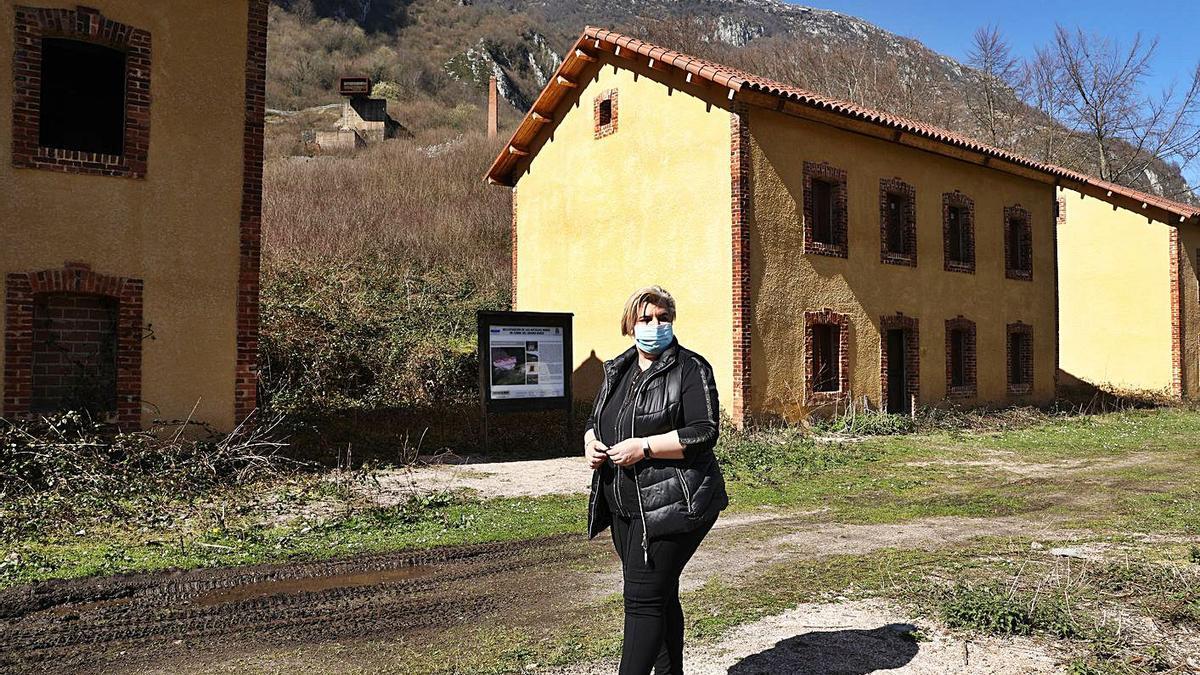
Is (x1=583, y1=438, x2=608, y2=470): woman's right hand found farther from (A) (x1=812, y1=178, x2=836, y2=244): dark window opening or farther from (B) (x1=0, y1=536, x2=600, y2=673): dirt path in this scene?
(A) (x1=812, y1=178, x2=836, y2=244): dark window opening

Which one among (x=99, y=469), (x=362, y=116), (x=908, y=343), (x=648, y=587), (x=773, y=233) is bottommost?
(x=99, y=469)

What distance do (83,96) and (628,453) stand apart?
34.6 ft

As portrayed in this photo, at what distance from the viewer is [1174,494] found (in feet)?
29.9

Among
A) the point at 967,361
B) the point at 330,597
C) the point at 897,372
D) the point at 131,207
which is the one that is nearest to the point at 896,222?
the point at 897,372

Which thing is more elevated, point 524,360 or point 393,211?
point 393,211

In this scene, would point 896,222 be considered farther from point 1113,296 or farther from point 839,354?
point 1113,296

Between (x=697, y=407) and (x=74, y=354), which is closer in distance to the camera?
(x=697, y=407)

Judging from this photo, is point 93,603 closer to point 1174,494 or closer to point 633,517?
point 633,517

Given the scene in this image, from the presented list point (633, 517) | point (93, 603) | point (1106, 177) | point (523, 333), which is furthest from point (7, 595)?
point (1106, 177)

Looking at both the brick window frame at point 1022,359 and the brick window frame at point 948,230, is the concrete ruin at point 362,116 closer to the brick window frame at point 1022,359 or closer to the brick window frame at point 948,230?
the brick window frame at point 948,230

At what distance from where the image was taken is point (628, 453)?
3.36 metres

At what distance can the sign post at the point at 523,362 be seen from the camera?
12.8 m

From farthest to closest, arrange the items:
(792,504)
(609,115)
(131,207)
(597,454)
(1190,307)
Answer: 1. (1190,307)
2. (609,115)
3. (131,207)
4. (792,504)
5. (597,454)

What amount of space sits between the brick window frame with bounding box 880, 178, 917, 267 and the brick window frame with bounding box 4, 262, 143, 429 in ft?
44.1
